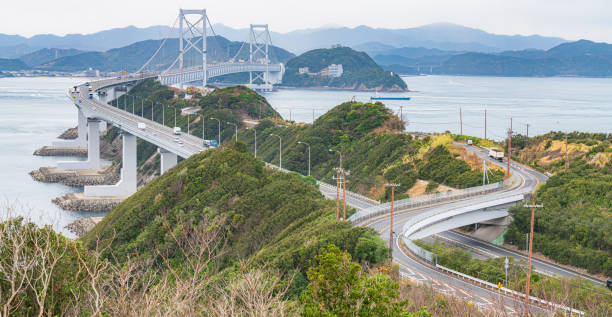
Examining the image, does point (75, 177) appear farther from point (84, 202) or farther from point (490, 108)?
point (490, 108)

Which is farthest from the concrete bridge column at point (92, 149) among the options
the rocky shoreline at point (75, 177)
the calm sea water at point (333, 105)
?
the calm sea water at point (333, 105)

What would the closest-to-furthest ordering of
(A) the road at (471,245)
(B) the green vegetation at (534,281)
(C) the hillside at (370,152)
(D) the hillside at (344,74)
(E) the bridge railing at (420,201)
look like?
(B) the green vegetation at (534,281) → (A) the road at (471,245) → (E) the bridge railing at (420,201) → (C) the hillside at (370,152) → (D) the hillside at (344,74)

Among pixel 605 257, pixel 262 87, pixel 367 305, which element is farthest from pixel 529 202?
pixel 262 87

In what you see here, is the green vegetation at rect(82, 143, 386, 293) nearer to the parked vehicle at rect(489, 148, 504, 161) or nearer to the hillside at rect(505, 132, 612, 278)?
the hillside at rect(505, 132, 612, 278)

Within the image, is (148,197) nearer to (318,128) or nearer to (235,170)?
(235,170)

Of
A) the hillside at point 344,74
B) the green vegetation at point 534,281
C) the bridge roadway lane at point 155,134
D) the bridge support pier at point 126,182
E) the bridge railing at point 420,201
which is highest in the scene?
the hillside at point 344,74

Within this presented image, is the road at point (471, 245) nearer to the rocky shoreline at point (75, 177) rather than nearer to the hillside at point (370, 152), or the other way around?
the hillside at point (370, 152)
